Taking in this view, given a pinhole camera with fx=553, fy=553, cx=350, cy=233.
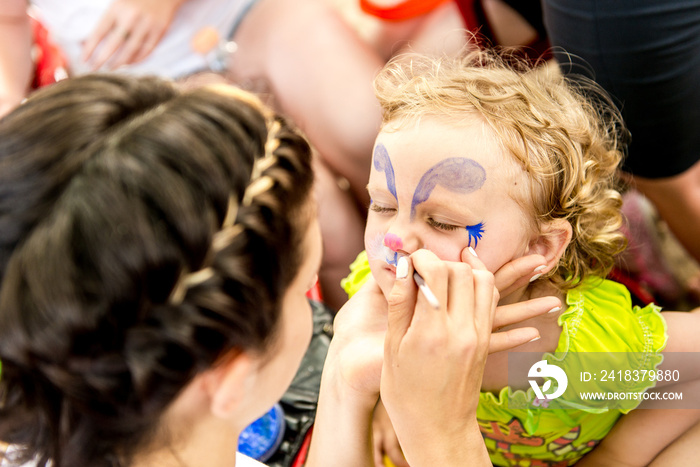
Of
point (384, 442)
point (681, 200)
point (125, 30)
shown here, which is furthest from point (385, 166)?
point (125, 30)

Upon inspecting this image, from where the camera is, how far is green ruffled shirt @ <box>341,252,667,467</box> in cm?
105

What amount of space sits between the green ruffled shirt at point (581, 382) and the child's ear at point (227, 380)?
2.05ft

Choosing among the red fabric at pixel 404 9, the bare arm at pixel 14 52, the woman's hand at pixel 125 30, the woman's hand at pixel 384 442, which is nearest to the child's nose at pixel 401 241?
the woman's hand at pixel 384 442

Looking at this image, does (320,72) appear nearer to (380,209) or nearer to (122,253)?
(380,209)

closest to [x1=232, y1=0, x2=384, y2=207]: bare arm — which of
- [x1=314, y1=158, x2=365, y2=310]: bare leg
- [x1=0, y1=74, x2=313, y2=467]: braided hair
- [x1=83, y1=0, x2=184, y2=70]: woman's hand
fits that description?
[x1=314, y1=158, x2=365, y2=310]: bare leg

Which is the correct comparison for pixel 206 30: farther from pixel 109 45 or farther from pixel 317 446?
pixel 317 446

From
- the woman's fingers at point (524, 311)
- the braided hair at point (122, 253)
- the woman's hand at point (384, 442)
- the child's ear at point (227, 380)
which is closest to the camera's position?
the braided hair at point (122, 253)

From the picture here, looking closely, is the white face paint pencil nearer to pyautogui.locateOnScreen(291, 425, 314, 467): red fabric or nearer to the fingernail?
the fingernail

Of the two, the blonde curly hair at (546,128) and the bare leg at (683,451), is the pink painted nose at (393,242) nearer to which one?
the blonde curly hair at (546,128)

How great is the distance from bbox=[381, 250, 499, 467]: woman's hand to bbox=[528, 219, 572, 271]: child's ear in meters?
0.28

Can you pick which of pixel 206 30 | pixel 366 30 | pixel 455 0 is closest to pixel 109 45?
pixel 206 30

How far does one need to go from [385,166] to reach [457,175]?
13 centimetres

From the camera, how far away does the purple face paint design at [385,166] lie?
38.2 inches

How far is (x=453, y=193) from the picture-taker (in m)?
0.93
